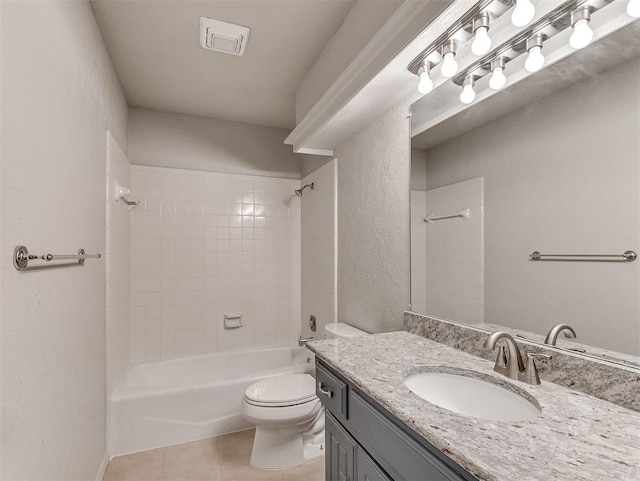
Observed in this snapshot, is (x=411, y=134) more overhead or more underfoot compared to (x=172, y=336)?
more overhead

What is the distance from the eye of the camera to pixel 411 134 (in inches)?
63.9

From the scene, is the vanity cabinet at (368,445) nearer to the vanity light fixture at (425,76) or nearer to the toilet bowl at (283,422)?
the toilet bowl at (283,422)

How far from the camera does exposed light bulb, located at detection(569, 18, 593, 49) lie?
89 cm

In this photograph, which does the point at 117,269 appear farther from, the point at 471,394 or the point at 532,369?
the point at 532,369

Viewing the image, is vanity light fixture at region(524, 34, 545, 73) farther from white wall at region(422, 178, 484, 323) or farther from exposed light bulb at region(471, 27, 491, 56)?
white wall at region(422, 178, 484, 323)

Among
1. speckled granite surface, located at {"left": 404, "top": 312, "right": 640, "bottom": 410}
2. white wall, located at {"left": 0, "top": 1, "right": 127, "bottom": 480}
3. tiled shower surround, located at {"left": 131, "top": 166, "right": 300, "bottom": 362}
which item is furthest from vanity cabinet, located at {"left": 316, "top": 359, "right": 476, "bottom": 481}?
tiled shower surround, located at {"left": 131, "top": 166, "right": 300, "bottom": 362}

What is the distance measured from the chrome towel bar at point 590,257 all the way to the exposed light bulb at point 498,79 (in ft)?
2.00

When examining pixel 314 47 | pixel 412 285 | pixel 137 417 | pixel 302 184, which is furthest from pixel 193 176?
pixel 412 285

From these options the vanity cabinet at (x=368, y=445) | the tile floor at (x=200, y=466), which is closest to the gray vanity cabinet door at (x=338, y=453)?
the vanity cabinet at (x=368, y=445)

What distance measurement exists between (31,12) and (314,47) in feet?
4.36

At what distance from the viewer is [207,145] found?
2973 mm

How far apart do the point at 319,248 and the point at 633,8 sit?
7.20ft

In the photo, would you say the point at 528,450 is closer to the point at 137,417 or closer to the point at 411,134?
the point at 411,134

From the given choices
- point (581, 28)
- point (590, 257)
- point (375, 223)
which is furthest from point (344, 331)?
point (581, 28)
